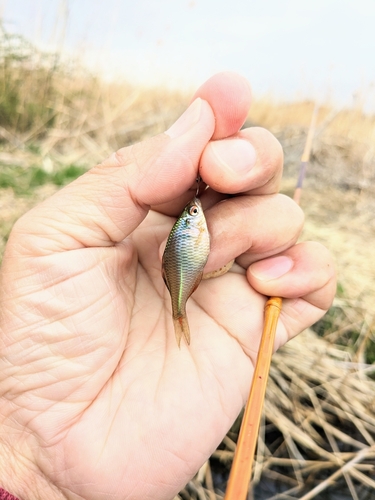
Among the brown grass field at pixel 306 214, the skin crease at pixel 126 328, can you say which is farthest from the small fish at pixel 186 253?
the brown grass field at pixel 306 214

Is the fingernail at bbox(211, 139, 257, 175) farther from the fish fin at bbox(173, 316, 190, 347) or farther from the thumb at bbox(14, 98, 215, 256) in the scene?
the fish fin at bbox(173, 316, 190, 347)

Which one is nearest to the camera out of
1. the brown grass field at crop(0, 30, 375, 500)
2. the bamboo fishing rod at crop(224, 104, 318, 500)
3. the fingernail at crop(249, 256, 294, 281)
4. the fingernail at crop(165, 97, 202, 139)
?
the bamboo fishing rod at crop(224, 104, 318, 500)

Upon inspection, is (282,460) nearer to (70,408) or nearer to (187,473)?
(187,473)

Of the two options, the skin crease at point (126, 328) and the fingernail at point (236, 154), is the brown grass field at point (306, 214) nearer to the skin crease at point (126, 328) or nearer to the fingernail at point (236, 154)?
the skin crease at point (126, 328)

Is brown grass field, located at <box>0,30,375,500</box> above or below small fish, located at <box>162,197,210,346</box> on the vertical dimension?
below

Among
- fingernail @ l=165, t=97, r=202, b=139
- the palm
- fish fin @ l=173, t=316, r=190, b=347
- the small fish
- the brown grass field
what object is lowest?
the brown grass field

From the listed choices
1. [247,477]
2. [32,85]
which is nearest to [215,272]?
[247,477]

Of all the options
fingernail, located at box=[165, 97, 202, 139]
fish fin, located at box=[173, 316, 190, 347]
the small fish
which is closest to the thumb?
fingernail, located at box=[165, 97, 202, 139]

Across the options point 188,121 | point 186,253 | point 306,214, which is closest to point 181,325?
point 186,253
